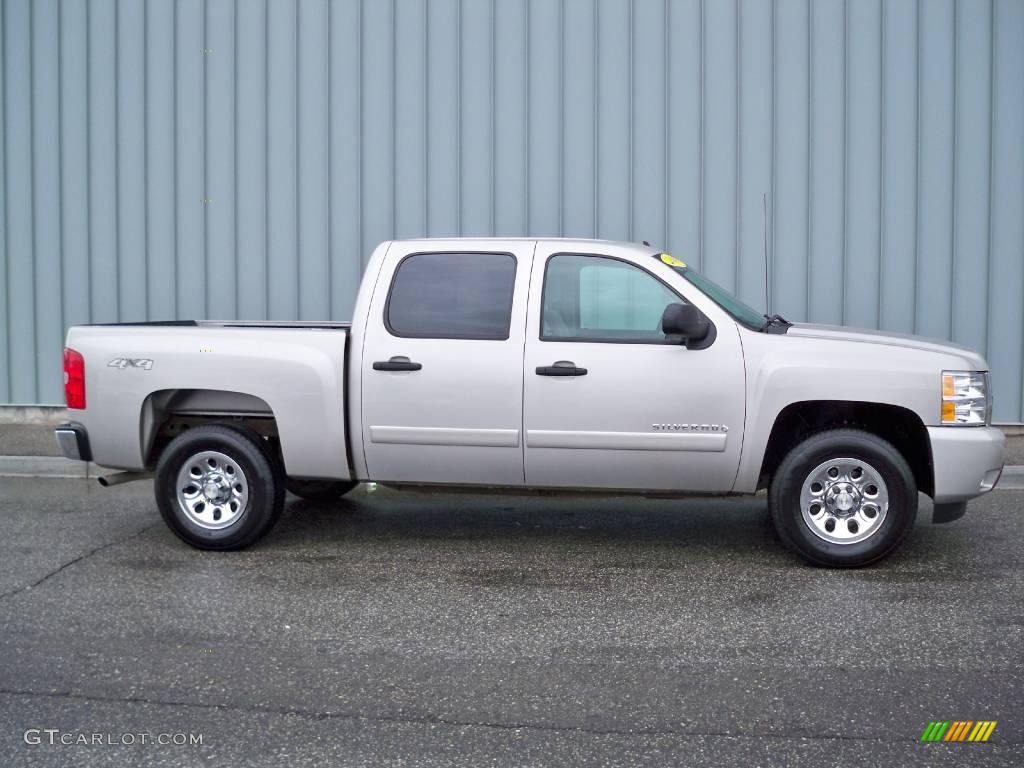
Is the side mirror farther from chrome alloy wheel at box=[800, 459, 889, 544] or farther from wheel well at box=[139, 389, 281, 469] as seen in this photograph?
wheel well at box=[139, 389, 281, 469]

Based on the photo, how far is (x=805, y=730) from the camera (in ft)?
12.9

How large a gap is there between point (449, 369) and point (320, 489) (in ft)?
6.97

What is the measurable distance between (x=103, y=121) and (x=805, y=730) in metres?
10.0

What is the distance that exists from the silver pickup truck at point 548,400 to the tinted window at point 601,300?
0.04 feet

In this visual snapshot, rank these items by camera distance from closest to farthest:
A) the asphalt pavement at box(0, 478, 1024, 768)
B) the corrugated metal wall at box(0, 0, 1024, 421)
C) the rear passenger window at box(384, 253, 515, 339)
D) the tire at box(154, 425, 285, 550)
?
the asphalt pavement at box(0, 478, 1024, 768)
the rear passenger window at box(384, 253, 515, 339)
the tire at box(154, 425, 285, 550)
the corrugated metal wall at box(0, 0, 1024, 421)

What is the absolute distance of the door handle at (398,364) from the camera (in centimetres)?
642

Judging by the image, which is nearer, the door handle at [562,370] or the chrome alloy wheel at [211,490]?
the door handle at [562,370]

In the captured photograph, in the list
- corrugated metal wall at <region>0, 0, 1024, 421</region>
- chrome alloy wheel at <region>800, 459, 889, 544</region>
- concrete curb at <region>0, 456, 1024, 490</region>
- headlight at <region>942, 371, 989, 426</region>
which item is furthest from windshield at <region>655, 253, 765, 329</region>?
concrete curb at <region>0, 456, 1024, 490</region>

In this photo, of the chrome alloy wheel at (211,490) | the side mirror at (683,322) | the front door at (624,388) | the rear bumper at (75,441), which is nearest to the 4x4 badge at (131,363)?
the rear bumper at (75,441)

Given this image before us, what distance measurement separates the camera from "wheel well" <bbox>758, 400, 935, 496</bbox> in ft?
20.8

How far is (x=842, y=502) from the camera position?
6.23m

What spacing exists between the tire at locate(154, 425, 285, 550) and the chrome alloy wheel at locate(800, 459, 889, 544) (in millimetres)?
3139

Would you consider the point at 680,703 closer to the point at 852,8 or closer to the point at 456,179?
the point at 456,179

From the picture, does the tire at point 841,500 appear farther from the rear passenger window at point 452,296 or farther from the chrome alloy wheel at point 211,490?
the chrome alloy wheel at point 211,490
